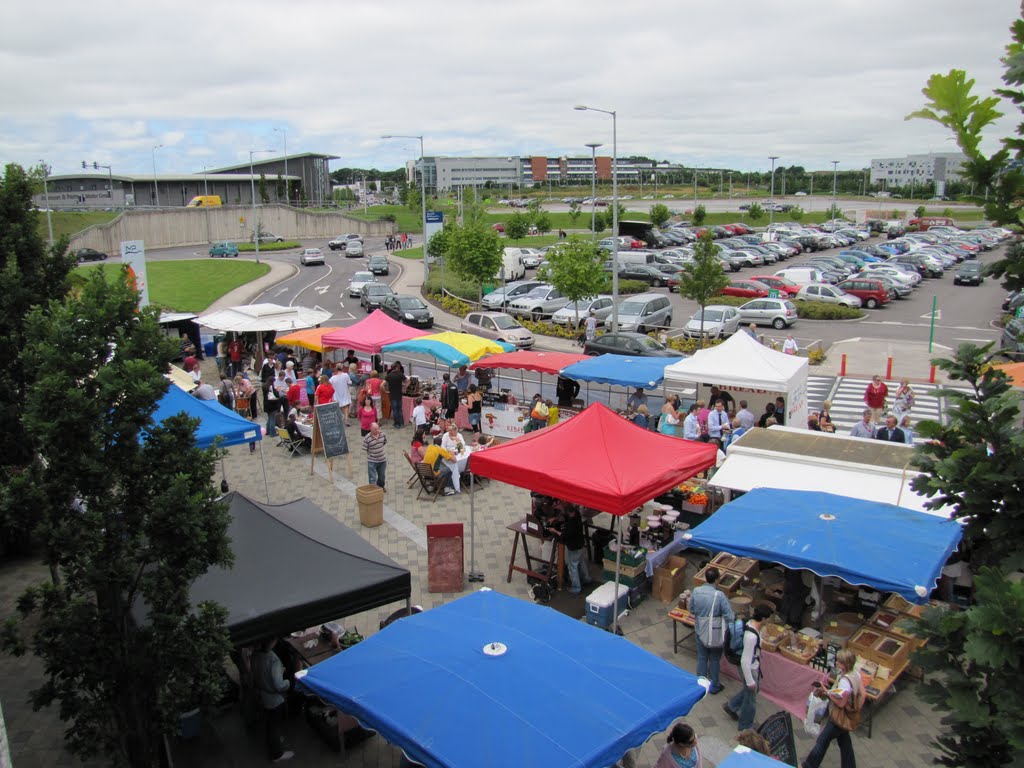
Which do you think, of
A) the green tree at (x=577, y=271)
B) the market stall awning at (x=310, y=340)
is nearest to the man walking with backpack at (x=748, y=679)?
the market stall awning at (x=310, y=340)

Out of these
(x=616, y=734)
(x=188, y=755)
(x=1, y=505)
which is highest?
(x=1, y=505)

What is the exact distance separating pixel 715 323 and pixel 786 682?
24.8m

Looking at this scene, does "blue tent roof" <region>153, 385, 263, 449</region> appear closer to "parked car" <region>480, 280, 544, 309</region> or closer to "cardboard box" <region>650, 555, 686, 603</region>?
"cardboard box" <region>650, 555, 686, 603</region>

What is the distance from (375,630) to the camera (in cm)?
1066

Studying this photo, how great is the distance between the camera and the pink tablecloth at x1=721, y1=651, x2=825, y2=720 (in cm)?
885

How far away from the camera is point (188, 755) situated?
8.29 meters

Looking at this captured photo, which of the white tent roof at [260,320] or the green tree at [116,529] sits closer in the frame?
the green tree at [116,529]

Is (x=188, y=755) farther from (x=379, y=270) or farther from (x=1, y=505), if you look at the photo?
(x=379, y=270)

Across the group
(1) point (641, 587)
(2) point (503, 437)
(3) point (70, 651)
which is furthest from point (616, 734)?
(2) point (503, 437)

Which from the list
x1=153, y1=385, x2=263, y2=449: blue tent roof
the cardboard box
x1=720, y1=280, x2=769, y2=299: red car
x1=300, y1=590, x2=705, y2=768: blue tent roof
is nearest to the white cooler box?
the cardboard box

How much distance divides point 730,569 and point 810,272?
37.9 meters

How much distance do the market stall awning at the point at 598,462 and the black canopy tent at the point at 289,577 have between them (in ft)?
8.65

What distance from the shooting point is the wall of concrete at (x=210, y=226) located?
73062mm

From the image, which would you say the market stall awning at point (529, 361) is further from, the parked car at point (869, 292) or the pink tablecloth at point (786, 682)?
the parked car at point (869, 292)
